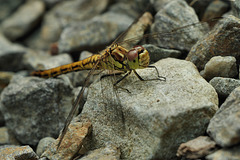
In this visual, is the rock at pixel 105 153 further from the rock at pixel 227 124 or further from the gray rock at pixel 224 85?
the gray rock at pixel 224 85

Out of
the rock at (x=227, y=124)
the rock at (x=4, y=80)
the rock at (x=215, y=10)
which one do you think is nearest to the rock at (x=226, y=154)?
the rock at (x=227, y=124)

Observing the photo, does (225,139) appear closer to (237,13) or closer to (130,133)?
(130,133)

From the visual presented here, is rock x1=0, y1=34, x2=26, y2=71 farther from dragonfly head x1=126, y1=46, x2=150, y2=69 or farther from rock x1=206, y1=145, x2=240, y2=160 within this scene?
rock x1=206, y1=145, x2=240, y2=160

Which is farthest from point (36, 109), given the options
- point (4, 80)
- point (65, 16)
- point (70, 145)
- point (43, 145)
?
point (65, 16)

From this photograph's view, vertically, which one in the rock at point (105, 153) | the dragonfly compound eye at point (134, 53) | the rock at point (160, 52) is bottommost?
the rock at point (105, 153)

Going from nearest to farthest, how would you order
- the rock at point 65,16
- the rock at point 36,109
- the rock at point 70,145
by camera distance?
the rock at point 70,145
the rock at point 36,109
the rock at point 65,16

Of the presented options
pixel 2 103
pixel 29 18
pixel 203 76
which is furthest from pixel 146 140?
pixel 29 18
